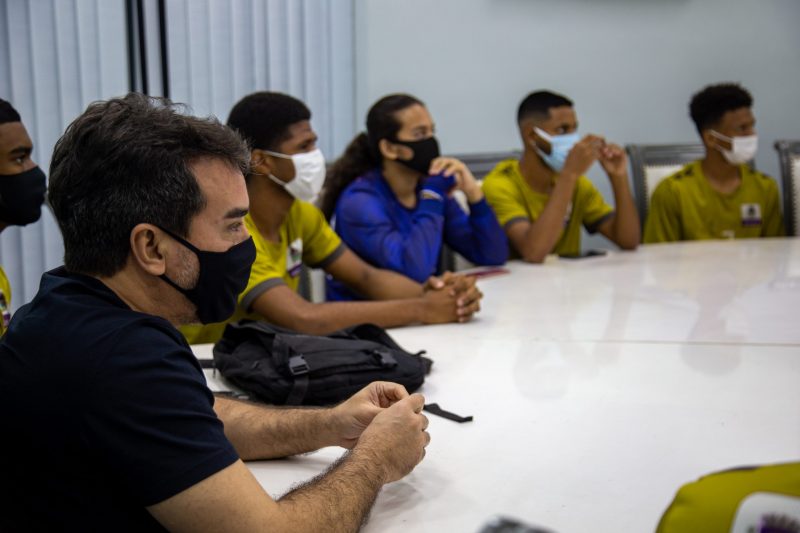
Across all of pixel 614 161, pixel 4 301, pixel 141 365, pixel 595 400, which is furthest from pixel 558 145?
pixel 141 365

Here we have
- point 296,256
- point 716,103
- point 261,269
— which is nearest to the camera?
point 261,269

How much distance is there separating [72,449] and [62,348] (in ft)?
0.38

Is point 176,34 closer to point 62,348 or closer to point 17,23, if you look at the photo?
point 17,23

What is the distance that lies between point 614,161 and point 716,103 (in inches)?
28.4

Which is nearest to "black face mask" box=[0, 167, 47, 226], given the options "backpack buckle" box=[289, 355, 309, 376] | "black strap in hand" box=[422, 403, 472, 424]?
"backpack buckle" box=[289, 355, 309, 376]

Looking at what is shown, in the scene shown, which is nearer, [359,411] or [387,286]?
[359,411]

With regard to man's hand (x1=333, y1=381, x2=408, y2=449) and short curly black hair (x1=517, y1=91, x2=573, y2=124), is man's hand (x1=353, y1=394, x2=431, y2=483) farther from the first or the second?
short curly black hair (x1=517, y1=91, x2=573, y2=124)

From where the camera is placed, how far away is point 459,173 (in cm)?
297

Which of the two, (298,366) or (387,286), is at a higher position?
(298,366)

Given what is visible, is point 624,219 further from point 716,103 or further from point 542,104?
point 716,103

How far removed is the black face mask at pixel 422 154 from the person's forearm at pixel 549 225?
0.51 m

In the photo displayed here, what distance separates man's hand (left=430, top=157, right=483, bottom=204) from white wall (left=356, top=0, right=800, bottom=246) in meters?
1.35

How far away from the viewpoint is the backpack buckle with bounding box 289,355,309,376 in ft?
5.16

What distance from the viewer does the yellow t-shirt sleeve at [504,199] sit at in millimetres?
3252
